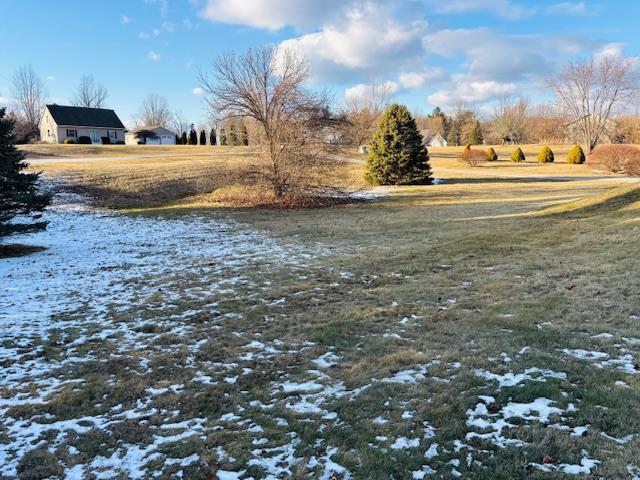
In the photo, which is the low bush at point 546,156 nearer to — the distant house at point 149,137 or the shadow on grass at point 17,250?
the shadow on grass at point 17,250

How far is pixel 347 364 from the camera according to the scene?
449cm

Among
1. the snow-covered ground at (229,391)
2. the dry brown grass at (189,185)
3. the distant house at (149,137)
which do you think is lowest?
the snow-covered ground at (229,391)

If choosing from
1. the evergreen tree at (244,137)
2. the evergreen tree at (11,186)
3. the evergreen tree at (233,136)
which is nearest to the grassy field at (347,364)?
the evergreen tree at (11,186)

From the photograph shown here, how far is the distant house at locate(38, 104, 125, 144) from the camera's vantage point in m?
49.6

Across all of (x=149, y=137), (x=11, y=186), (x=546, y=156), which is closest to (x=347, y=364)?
(x=11, y=186)

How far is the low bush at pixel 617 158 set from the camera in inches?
1077

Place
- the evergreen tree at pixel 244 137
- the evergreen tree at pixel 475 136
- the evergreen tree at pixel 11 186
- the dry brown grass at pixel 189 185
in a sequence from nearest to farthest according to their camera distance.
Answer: the evergreen tree at pixel 11 186 < the dry brown grass at pixel 189 185 < the evergreen tree at pixel 244 137 < the evergreen tree at pixel 475 136

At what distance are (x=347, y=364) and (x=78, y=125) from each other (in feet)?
183

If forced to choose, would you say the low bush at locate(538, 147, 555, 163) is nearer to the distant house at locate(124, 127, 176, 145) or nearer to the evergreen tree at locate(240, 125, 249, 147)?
the evergreen tree at locate(240, 125, 249, 147)

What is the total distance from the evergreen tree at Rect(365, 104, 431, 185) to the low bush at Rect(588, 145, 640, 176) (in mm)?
13318

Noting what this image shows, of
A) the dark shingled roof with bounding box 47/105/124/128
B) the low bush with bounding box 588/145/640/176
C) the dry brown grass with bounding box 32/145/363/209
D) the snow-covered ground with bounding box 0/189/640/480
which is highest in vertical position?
the dark shingled roof with bounding box 47/105/124/128

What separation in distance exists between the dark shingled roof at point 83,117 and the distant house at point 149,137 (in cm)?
687

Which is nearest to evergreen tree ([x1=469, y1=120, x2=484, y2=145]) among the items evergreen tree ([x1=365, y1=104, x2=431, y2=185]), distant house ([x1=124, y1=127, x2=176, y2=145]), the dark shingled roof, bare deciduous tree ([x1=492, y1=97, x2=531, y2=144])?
bare deciduous tree ([x1=492, y1=97, x2=531, y2=144])

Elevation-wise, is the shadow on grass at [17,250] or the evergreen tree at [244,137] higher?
the evergreen tree at [244,137]
